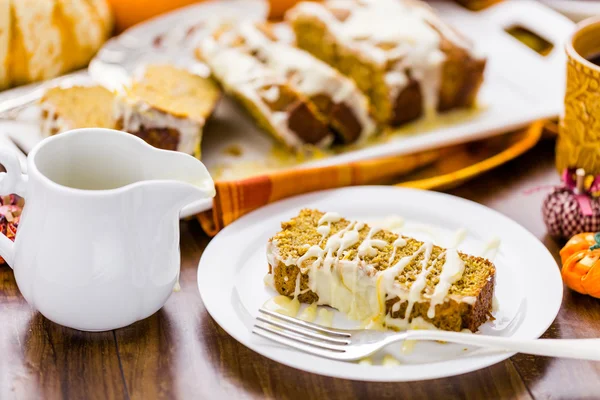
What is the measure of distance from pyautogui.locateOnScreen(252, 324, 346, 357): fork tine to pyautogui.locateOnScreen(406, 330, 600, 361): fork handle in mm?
203

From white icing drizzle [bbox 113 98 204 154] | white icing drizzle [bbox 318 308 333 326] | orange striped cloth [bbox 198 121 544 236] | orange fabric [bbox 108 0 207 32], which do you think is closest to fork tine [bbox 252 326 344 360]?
white icing drizzle [bbox 318 308 333 326]

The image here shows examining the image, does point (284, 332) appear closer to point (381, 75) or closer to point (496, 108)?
point (381, 75)

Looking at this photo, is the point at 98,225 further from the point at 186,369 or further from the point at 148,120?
Result: the point at 148,120

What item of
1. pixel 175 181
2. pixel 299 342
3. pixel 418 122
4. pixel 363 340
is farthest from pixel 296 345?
pixel 418 122

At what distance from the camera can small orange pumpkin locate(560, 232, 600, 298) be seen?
161 centimetres

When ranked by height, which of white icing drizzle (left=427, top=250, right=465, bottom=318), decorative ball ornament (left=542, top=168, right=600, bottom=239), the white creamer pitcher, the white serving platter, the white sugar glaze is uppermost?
the white creamer pitcher

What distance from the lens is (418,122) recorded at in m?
2.40

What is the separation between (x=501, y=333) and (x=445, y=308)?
14 centimetres

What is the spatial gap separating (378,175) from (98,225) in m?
0.92

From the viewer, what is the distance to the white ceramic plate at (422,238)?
138 centimetres

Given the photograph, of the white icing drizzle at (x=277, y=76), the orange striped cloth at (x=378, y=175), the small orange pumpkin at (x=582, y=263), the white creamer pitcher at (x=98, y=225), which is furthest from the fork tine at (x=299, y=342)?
the white icing drizzle at (x=277, y=76)

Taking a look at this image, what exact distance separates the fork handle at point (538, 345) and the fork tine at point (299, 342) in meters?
0.20

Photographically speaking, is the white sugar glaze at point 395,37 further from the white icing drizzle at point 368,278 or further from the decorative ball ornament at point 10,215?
the decorative ball ornament at point 10,215

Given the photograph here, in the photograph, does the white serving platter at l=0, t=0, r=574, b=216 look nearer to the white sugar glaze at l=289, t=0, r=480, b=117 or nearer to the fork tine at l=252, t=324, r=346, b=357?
the white sugar glaze at l=289, t=0, r=480, b=117
